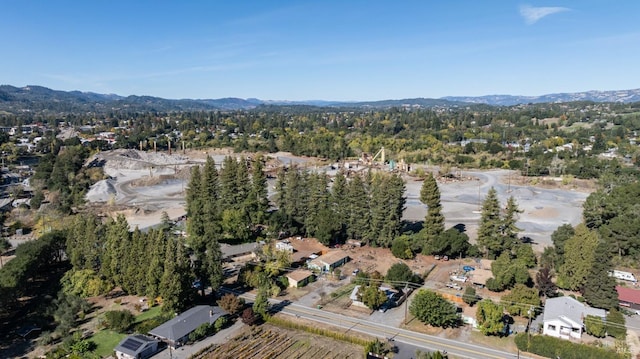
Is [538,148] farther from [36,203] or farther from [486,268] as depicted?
[36,203]

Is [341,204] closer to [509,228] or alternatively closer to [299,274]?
[299,274]

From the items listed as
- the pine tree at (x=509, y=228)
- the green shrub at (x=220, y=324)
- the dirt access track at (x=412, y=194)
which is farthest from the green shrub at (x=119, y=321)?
the pine tree at (x=509, y=228)

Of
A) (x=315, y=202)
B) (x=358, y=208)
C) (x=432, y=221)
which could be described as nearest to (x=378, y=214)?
(x=358, y=208)

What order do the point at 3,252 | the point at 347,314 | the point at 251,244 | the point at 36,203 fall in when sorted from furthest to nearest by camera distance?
Answer: the point at 36,203 < the point at 251,244 < the point at 3,252 < the point at 347,314

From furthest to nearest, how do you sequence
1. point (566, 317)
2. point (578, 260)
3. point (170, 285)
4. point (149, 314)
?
point (578, 260), point (149, 314), point (170, 285), point (566, 317)

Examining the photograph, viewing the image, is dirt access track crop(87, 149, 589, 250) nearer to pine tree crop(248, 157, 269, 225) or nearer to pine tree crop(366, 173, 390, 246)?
pine tree crop(366, 173, 390, 246)

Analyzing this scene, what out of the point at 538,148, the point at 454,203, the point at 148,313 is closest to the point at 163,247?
the point at 148,313
